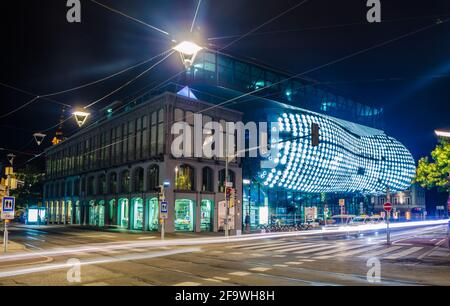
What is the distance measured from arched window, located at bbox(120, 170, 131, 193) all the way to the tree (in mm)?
31221

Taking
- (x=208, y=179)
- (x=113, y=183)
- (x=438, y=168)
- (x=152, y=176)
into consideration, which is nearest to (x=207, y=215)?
(x=208, y=179)

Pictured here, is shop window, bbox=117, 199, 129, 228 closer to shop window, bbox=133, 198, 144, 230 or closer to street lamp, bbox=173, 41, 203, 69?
shop window, bbox=133, 198, 144, 230

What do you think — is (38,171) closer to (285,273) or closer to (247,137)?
(247,137)

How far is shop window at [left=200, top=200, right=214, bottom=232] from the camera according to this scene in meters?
42.1

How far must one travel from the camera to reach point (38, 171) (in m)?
85.9

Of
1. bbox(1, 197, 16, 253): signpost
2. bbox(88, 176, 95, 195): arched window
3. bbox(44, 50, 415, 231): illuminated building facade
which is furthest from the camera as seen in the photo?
bbox(88, 176, 95, 195): arched window

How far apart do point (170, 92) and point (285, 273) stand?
29360mm

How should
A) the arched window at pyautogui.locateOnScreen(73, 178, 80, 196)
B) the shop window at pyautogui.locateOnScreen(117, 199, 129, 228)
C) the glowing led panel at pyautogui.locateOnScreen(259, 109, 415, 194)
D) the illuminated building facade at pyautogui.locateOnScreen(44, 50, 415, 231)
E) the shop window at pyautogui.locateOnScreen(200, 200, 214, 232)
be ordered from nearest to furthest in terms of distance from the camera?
the illuminated building facade at pyautogui.locateOnScreen(44, 50, 415, 231) < the shop window at pyautogui.locateOnScreen(200, 200, 214, 232) < the shop window at pyautogui.locateOnScreen(117, 199, 129, 228) < the arched window at pyautogui.locateOnScreen(73, 178, 80, 196) < the glowing led panel at pyautogui.locateOnScreen(259, 109, 415, 194)

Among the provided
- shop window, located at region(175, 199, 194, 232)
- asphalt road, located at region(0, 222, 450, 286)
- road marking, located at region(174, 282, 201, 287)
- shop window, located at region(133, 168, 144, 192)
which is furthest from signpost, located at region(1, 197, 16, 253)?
shop window, located at region(133, 168, 144, 192)

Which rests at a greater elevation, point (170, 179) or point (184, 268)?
point (170, 179)

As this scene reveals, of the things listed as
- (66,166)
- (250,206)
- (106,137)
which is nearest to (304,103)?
(250,206)

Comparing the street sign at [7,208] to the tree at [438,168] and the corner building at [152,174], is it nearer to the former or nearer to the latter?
the corner building at [152,174]

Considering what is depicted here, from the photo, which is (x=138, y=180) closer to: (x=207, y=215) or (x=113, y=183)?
(x=113, y=183)

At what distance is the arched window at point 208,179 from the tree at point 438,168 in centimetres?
2124
